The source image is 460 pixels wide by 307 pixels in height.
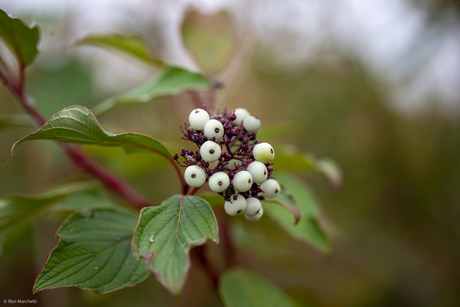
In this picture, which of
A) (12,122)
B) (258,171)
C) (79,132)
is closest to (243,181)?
(258,171)

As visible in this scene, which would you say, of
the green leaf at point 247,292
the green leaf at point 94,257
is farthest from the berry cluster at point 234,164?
the green leaf at point 247,292

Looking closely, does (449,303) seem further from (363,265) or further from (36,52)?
(36,52)

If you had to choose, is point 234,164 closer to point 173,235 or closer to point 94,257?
point 173,235

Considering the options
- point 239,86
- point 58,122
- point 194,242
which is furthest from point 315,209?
point 239,86

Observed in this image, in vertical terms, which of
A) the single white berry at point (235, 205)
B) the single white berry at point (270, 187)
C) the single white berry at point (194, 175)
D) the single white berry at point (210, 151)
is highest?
the single white berry at point (210, 151)

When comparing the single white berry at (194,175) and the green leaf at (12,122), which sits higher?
the single white berry at (194,175)

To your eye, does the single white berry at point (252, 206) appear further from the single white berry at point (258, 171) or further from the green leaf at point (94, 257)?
the green leaf at point (94, 257)
